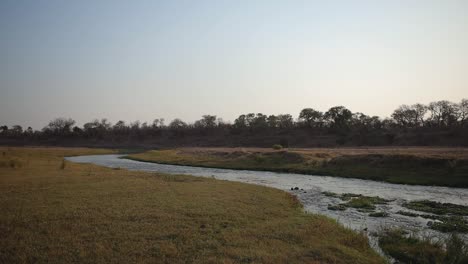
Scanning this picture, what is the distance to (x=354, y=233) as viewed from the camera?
1516 centimetres

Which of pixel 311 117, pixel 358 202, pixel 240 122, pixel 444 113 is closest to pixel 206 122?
pixel 240 122

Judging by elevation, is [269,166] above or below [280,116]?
below

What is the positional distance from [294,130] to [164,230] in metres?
138

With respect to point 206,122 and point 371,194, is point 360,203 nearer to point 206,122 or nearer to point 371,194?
point 371,194

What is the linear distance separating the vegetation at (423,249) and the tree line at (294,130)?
3517 inches

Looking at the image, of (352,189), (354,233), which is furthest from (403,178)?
(354,233)

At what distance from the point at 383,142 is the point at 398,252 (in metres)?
103

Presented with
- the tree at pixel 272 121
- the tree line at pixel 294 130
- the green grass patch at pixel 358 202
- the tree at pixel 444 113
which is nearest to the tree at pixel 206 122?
the tree line at pixel 294 130

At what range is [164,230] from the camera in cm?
1445

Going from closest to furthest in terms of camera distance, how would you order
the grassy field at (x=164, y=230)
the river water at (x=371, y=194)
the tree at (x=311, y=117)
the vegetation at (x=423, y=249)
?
the grassy field at (x=164, y=230) < the vegetation at (x=423, y=249) < the river water at (x=371, y=194) < the tree at (x=311, y=117)

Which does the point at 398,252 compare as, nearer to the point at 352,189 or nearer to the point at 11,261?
the point at 11,261

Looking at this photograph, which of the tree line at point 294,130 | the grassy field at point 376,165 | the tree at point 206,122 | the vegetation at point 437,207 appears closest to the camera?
the vegetation at point 437,207

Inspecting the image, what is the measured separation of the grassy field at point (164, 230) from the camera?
467 inches

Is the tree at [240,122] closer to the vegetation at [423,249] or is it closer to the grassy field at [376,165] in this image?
the grassy field at [376,165]
